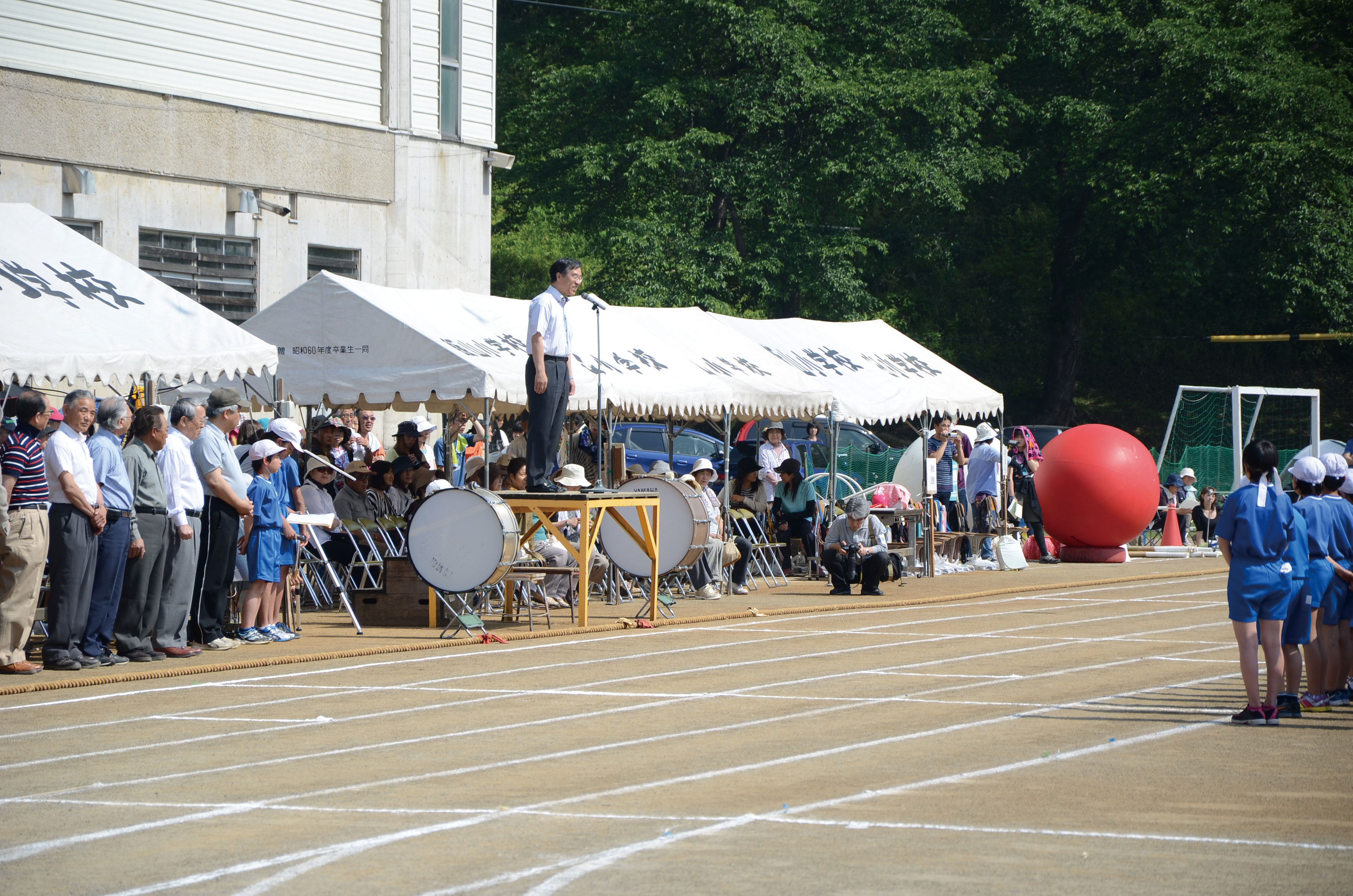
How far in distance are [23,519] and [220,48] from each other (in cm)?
1578

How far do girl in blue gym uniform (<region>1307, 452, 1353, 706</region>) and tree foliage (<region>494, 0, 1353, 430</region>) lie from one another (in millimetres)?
32694

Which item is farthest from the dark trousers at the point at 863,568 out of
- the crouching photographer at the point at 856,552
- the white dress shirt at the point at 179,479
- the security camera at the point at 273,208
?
the security camera at the point at 273,208

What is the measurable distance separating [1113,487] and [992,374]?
29.6 meters

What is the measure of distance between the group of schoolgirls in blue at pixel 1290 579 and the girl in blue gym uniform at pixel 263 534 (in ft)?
26.2

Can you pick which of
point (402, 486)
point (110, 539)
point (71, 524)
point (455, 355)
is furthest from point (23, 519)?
point (402, 486)

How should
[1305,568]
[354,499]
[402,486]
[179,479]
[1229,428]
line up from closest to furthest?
1. [1305,568]
2. [179,479]
3. [354,499]
4. [402,486]
5. [1229,428]

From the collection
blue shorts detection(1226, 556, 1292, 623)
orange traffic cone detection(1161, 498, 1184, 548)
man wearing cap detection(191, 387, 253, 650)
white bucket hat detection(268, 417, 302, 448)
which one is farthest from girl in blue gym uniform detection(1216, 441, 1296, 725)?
orange traffic cone detection(1161, 498, 1184, 548)

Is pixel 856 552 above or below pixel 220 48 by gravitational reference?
below

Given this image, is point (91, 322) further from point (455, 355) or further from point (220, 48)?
point (220, 48)

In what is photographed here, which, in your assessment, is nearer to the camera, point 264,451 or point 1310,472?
point 1310,472

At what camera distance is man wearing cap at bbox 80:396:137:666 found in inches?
523

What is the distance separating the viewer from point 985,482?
27.1 meters

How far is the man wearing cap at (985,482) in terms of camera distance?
27109mm

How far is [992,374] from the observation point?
181 ft
